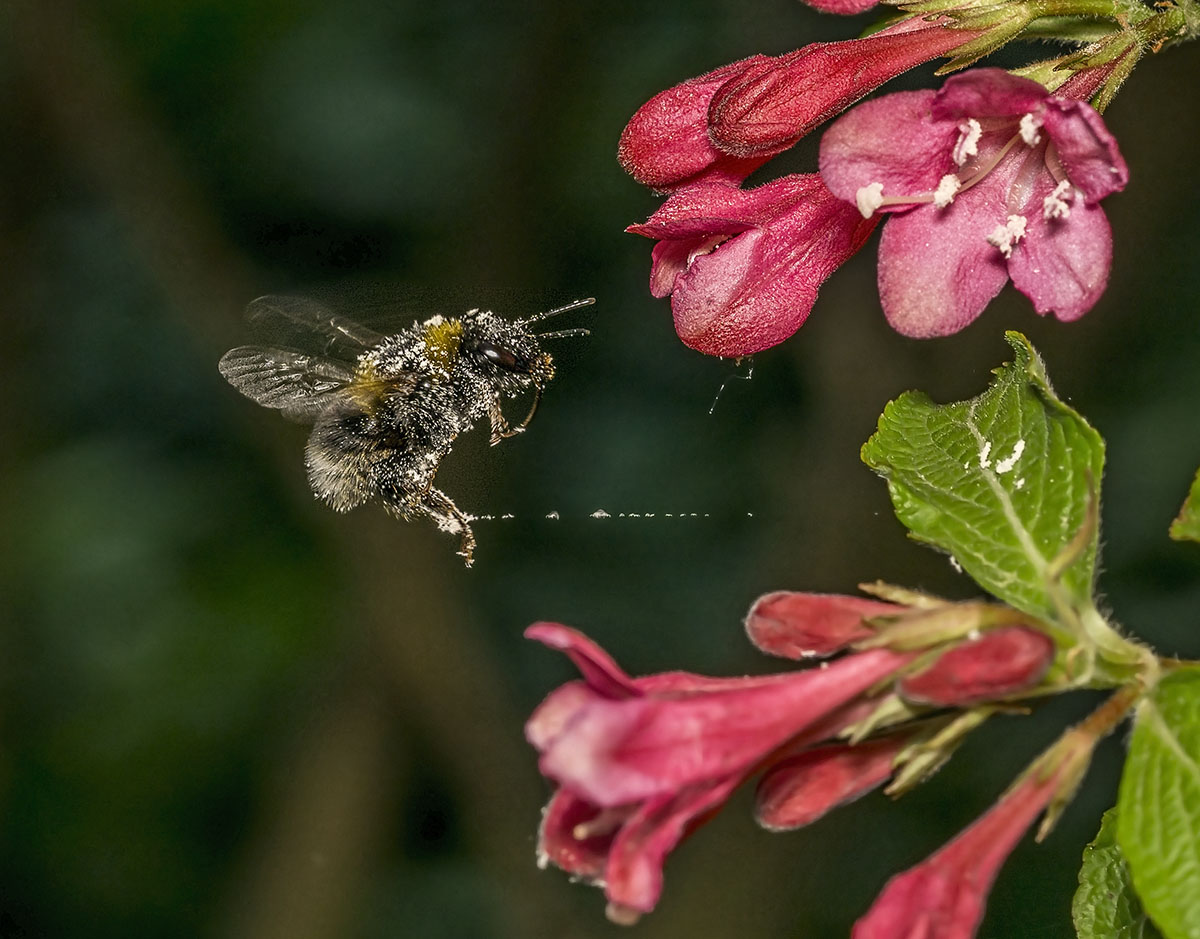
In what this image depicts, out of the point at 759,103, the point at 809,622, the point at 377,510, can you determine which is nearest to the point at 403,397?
the point at 759,103

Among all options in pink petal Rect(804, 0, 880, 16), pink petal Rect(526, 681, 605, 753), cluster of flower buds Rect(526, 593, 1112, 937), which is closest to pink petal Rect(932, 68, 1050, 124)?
pink petal Rect(804, 0, 880, 16)

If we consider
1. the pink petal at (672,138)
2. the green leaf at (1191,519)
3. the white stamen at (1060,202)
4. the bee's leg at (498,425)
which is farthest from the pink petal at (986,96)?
the bee's leg at (498,425)

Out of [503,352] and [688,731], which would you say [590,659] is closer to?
[688,731]

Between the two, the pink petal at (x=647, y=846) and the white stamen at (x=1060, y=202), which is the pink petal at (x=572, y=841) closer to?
the pink petal at (x=647, y=846)

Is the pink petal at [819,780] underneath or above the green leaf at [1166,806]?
above

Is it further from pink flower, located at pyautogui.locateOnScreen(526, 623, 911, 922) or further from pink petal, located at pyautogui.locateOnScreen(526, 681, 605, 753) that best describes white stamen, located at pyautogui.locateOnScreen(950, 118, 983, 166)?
pink petal, located at pyautogui.locateOnScreen(526, 681, 605, 753)

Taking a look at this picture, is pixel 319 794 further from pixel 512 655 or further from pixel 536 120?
pixel 536 120

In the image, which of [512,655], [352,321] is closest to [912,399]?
[352,321]

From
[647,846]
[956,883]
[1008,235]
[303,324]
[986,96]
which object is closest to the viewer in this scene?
[647,846]
